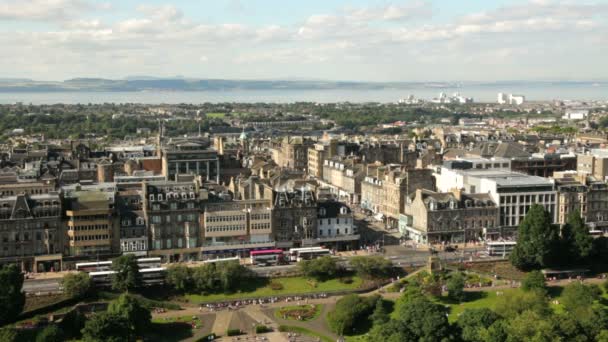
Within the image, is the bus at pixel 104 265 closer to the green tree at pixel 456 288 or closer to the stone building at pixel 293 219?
the stone building at pixel 293 219

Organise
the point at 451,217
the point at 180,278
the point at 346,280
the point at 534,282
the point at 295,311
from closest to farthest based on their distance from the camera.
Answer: the point at 295,311 < the point at 534,282 < the point at 180,278 < the point at 346,280 < the point at 451,217

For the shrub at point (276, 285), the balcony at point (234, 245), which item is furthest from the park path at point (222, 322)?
the balcony at point (234, 245)

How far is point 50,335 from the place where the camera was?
161 feet

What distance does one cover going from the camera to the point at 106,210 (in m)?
67.6

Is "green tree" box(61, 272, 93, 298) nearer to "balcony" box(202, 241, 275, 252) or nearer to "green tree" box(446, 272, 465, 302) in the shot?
"balcony" box(202, 241, 275, 252)

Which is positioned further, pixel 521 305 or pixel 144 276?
pixel 144 276

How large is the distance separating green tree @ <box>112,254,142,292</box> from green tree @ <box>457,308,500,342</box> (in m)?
26.8

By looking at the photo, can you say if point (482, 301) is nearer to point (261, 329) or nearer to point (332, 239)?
point (332, 239)

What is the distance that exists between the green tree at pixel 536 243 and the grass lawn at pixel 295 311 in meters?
20.4

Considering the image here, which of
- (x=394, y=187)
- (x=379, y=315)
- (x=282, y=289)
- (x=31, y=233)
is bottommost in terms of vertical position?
(x=282, y=289)

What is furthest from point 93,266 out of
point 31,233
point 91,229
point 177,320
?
point 177,320

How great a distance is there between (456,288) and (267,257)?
17794 mm

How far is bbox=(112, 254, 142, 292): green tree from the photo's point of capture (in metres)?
60.1

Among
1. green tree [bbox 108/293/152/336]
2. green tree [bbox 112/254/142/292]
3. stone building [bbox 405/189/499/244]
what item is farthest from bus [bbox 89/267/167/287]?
stone building [bbox 405/189/499/244]
